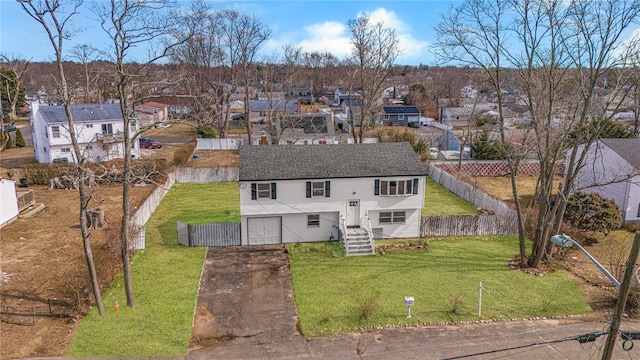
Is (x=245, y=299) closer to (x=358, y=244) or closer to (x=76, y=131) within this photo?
(x=358, y=244)

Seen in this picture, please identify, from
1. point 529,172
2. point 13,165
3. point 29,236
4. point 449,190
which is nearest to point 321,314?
point 29,236

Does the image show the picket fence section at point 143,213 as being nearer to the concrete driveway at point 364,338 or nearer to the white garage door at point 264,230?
the white garage door at point 264,230

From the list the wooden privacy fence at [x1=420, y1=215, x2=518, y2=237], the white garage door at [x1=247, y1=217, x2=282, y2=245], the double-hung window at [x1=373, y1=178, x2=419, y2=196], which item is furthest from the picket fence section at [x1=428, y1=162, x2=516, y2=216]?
the white garage door at [x1=247, y1=217, x2=282, y2=245]

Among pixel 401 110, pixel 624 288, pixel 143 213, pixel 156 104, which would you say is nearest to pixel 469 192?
pixel 143 213

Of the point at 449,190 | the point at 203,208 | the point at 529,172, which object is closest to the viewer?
the point at 203,208

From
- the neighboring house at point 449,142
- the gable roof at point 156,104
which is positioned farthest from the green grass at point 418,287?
the gable roof at point 156,104

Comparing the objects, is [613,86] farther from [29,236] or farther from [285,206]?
[29,236]

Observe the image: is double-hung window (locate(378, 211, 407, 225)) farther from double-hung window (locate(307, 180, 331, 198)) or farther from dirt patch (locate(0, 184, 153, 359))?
dirt patch (locate(0, 184, 153, 359))
